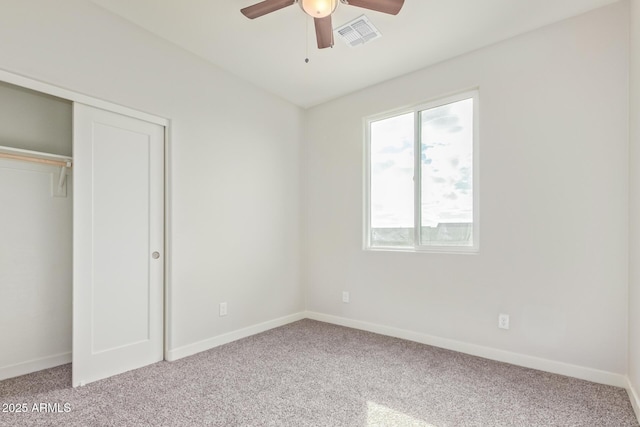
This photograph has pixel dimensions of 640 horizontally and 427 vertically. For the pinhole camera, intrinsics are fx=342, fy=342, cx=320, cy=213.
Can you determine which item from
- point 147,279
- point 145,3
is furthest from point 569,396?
point 145,3

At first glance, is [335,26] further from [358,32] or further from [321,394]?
[321,394]

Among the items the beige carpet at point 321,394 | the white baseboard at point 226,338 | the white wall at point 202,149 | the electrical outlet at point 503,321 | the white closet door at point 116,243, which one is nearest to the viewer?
the beige carpet at point 321,394

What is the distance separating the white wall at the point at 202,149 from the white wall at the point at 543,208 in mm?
1360

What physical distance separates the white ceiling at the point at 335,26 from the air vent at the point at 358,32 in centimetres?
4

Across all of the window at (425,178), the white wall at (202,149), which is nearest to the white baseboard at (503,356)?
Result: the window at (425,178)

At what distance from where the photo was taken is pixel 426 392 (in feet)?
7.58

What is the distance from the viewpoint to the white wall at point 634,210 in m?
2.06

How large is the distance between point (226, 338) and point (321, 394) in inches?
55.1

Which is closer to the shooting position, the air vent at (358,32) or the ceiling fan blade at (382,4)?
the ceiling fan blade at (382,4)

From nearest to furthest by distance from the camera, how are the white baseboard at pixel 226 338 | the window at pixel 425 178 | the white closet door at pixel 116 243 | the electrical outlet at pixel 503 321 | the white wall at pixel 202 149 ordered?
the white wall at pixel 202 149
the white closet door at pixel 116 243
the electrical outlet at pixel 503 321
the white baseboard at pixel 226 338
the window at pixel 425 178

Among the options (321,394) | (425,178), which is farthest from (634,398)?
(425,178)

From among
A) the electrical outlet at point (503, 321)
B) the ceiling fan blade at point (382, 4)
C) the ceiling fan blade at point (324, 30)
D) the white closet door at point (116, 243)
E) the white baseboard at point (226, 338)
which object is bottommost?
the white baseboard at point (226, 338)

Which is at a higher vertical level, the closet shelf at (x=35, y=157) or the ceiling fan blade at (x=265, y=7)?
the ceiling fan blade at (x=265, y=7)

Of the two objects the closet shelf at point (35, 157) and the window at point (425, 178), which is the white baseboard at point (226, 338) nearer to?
the window at point (425, 178)
